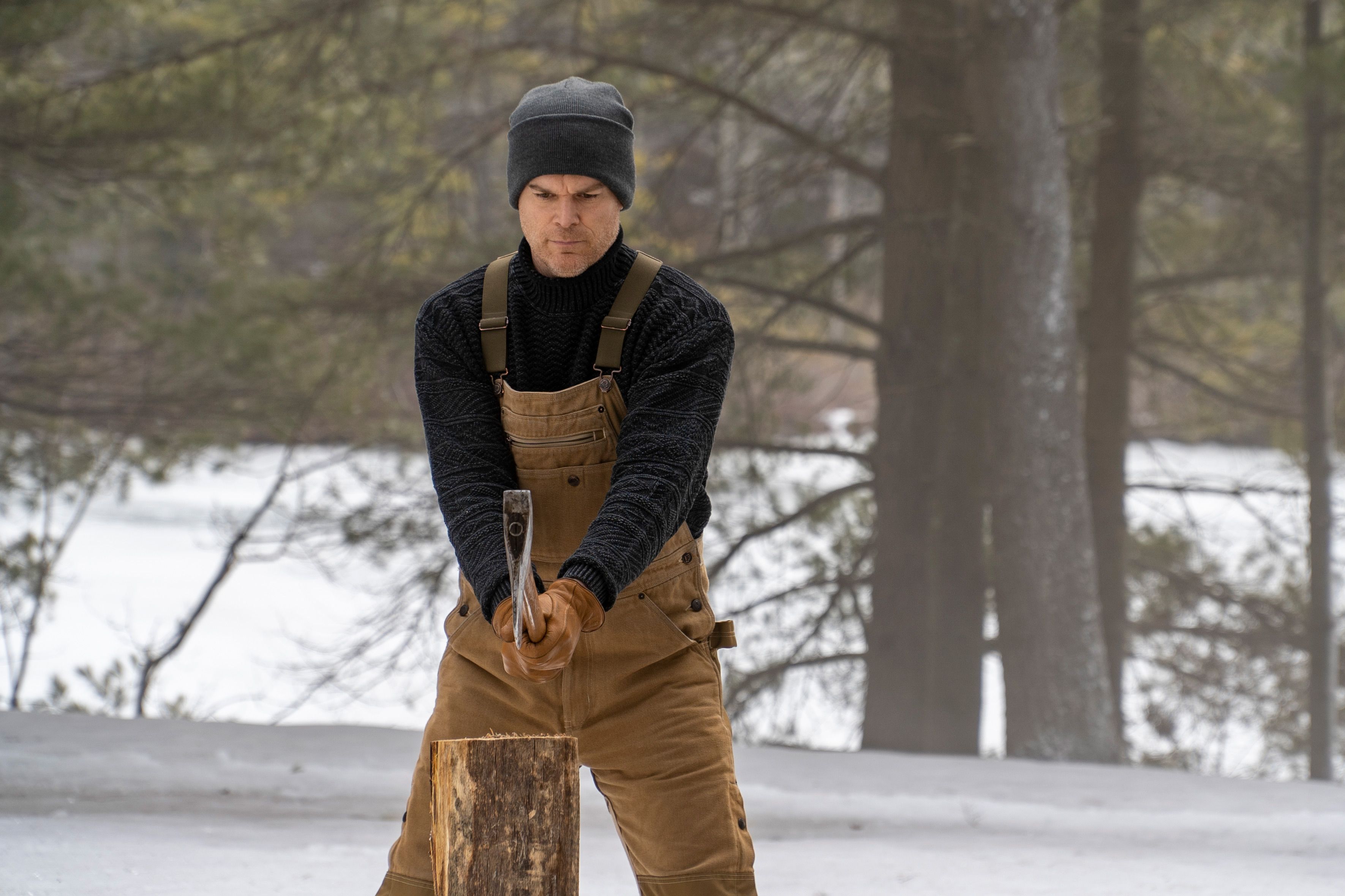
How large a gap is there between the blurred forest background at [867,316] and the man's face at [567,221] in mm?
4428

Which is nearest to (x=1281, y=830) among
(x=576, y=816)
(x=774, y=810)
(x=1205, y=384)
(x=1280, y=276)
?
(x=774, y=810)

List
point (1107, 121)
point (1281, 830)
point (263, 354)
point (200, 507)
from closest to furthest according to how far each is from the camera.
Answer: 1. point (1281, 830)
2. point (1107, 121)
3. point (263, 354)
4. point (200, 507)

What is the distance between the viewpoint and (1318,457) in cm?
730

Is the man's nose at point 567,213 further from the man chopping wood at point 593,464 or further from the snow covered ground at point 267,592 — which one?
the snow covered ground at point 267,592

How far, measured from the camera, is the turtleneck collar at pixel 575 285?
207 cm

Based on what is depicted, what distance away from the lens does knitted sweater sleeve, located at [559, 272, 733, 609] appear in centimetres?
182

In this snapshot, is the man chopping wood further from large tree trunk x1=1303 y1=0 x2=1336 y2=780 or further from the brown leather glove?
large tree trunk x1=1303 y1=0 x2=1336 y2=780

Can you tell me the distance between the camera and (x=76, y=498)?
865 centimetres

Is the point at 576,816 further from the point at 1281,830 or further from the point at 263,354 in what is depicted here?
the point at 263,354

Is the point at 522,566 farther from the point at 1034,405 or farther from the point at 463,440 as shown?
the point at 1034,405

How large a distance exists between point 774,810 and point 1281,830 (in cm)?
156

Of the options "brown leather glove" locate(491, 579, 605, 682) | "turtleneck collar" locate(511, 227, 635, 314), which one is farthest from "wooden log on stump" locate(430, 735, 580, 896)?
"turtleneck collar" locate(511, 227, 635, 314)

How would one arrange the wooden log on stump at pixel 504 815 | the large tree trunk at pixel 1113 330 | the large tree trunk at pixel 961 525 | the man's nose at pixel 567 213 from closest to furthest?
1. the wooden log on stump at pixel 504 815
2. the man's nose at pixel 567 213
3. the large tree trunk at pixel 961 525
4. the large tree trunk at pixel 1113 330

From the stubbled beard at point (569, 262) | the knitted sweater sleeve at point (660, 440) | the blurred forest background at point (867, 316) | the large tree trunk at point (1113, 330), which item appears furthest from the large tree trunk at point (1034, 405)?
the stubbled beard at point (569, 262)
